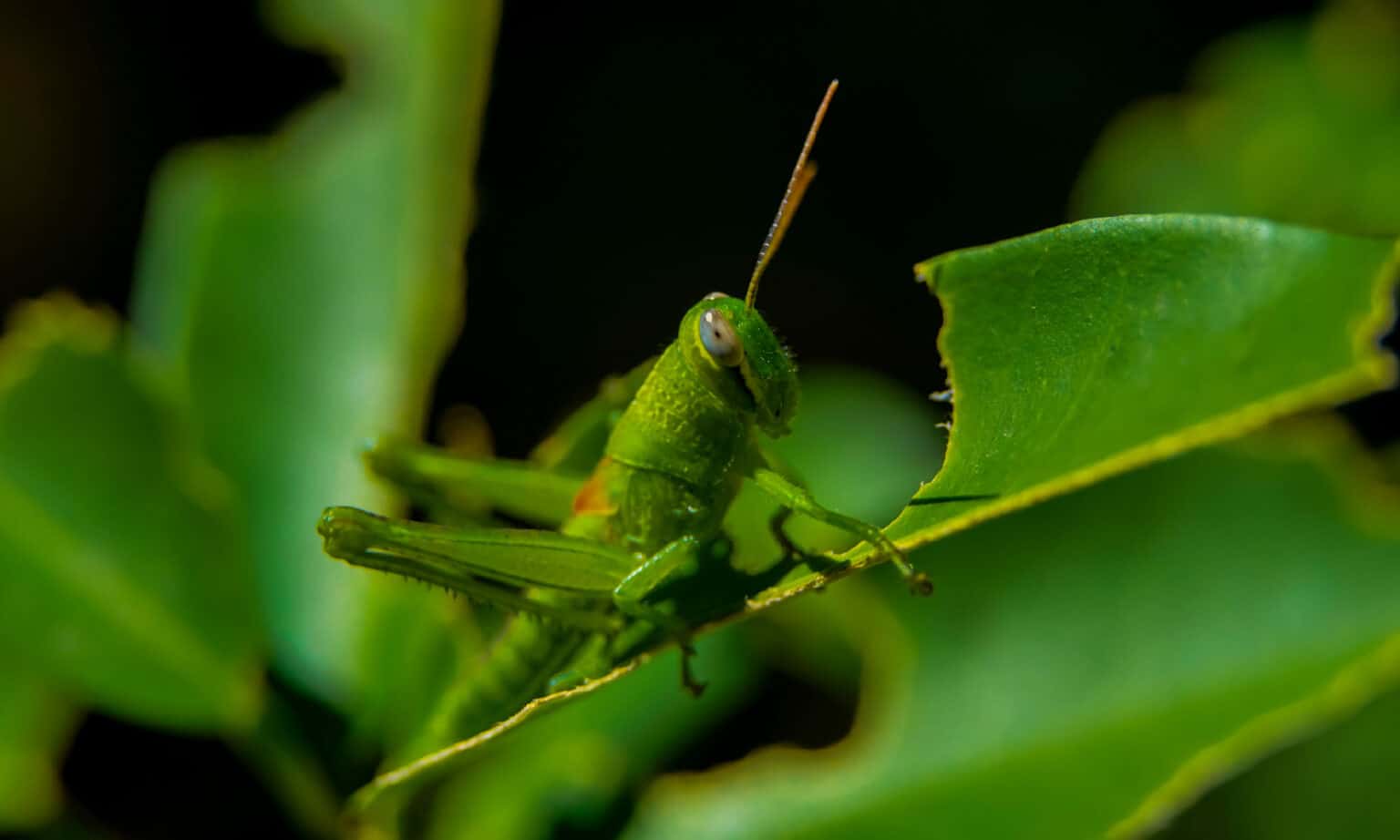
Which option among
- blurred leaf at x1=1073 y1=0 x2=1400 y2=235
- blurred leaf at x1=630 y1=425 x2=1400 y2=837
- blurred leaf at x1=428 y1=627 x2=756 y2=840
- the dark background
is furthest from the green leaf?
the dark background

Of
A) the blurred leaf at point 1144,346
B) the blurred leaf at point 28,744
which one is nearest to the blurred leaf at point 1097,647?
the blurred leaf at point 1144,346

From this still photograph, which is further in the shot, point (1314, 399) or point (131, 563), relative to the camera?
point (131, 563)

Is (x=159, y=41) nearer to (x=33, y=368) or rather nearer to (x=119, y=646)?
(x=33, y=368)

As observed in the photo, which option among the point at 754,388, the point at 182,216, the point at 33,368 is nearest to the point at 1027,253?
the point at 754,388

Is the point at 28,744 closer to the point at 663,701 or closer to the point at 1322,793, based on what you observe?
the point at 663,701

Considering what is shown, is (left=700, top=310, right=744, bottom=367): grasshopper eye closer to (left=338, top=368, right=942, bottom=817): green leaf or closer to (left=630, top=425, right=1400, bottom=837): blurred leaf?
(left=338, top=368, right=942, bottom=817): green leaf
